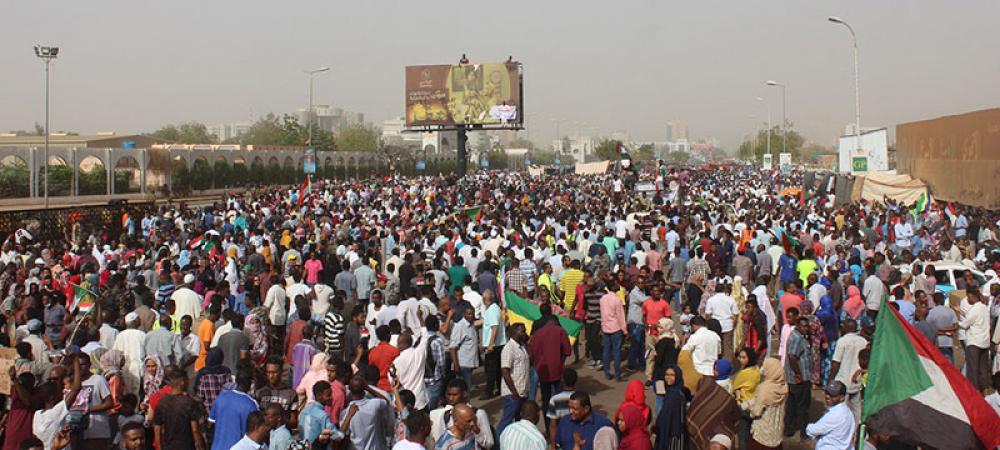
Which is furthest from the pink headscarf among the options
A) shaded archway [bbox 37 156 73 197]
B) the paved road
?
shaded archway [bbox 37 156 73 197]

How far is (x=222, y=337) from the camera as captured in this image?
9.58 m

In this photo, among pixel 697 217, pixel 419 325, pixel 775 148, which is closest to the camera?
pixel 419 325

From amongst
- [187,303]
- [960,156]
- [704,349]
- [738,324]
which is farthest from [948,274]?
[960,156]

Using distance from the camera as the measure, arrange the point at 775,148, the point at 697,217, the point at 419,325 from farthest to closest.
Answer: the point at 775,148 < the point at 697,217 < the point at 419,325

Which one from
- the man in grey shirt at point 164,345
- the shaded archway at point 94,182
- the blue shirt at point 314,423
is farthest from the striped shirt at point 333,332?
the shaded archway at point 94,182

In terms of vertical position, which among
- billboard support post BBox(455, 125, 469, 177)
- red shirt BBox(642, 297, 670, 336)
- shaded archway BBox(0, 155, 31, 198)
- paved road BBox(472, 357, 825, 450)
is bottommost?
paved road BBox(472, 357, 825, 450)

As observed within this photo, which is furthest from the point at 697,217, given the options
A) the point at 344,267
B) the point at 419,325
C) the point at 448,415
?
the point at 448,415

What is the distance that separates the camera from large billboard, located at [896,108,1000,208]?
102 feet

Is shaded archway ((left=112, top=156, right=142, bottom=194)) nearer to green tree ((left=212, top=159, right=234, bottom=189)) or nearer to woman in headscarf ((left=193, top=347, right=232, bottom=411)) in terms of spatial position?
green tree ((left=212, top=159, right=234, bottom=189))

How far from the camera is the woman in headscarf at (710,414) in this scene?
24.0 feet

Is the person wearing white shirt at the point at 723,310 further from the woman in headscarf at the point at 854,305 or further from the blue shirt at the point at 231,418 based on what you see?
the blue shirt at the point at 231,418

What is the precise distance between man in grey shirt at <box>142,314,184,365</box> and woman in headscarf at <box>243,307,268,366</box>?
0.79 metres

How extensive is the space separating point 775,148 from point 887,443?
4529 inches

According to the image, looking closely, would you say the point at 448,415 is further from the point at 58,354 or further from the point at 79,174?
the point at 79,174
